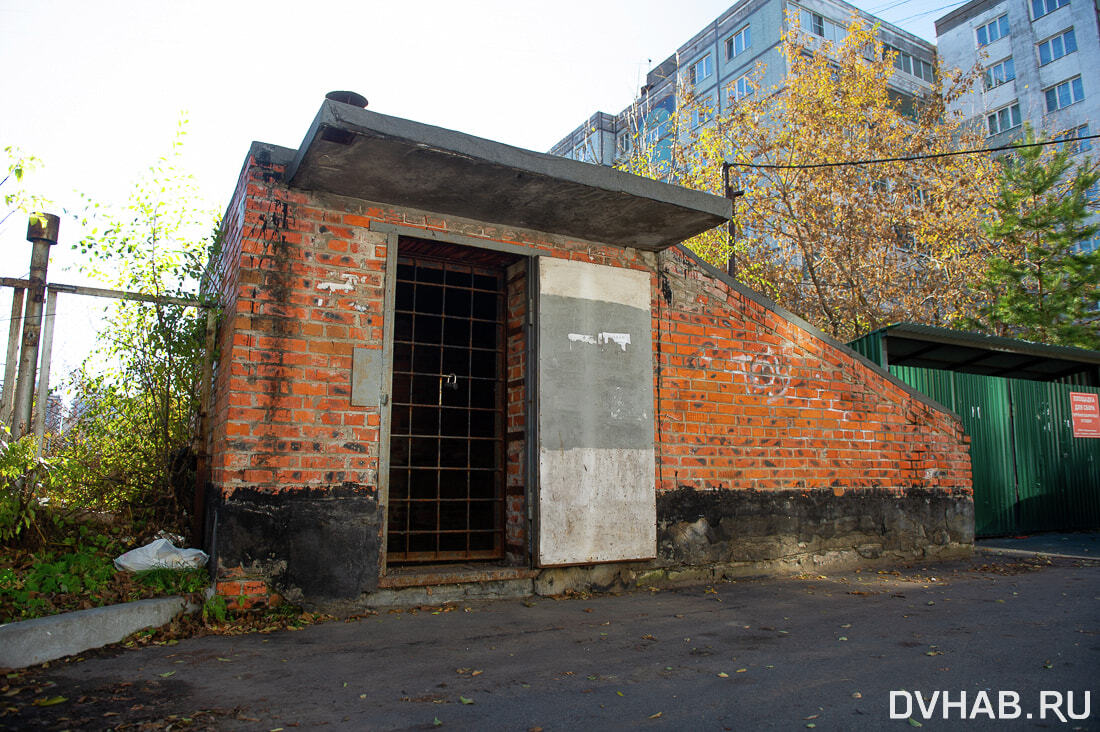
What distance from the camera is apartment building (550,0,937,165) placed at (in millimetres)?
24328

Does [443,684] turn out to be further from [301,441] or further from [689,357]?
[689,357]

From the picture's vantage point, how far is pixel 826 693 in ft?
9.97

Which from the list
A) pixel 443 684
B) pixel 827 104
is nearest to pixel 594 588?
pixel 443 684

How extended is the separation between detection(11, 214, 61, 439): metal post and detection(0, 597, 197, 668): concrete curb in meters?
1.73

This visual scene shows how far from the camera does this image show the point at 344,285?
4.94 m

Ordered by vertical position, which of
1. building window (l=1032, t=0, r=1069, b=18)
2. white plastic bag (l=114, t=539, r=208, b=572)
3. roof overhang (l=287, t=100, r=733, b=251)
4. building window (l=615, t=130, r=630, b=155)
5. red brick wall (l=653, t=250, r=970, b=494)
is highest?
building window (l=1032, t=0, r=1069, b=18)

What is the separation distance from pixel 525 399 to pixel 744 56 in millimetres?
24513

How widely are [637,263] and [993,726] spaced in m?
4.37

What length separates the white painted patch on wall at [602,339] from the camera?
5.67 meters

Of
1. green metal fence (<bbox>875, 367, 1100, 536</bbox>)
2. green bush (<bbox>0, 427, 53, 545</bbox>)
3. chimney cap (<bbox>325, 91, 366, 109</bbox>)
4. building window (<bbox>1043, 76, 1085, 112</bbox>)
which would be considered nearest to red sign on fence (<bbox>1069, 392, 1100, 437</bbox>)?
green metal fence (<bbox>875, 367, 1100, 536</bbox>)

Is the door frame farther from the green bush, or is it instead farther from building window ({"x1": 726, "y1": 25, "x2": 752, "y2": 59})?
building window ({"x1": 726, "y1": 25, "x2": 752, "y2": 59})

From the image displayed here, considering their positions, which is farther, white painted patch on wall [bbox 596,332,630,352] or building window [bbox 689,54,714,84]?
building window [bbox 689,54,714,84]

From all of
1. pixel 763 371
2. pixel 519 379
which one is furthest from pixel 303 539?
pixel 763 371

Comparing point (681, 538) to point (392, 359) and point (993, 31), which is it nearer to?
point (392, 359)
